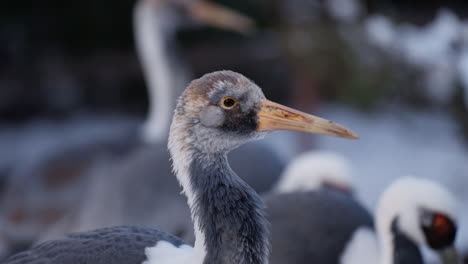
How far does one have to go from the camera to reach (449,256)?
2.38 meters

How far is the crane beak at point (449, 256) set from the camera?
7.81ft

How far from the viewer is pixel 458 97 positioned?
13.6 ft

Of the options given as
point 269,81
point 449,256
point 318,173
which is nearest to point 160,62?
point 318,173

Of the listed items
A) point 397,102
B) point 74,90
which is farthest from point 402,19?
point 74,90

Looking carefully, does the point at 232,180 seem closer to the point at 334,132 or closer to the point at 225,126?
the point at 225,126

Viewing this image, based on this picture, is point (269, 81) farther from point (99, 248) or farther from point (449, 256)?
point (99, 248)

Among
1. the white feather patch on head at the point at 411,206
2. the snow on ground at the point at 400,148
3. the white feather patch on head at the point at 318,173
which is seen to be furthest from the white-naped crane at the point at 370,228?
the snow on ground at the point at 400,148

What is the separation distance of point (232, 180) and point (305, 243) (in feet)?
2.55

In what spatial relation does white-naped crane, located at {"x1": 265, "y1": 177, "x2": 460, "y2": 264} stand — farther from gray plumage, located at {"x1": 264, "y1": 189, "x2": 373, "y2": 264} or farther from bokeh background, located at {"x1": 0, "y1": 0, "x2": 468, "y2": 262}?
bokeh background, located at {"x1": 0, "y1": 0, "x2": 468, "y2": 262}

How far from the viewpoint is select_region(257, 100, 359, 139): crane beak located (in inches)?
70.2

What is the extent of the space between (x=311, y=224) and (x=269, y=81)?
4.49 metres

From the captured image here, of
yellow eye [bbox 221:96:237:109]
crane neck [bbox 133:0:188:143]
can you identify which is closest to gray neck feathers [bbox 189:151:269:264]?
yellow eye [bbox 221:96:237:109]

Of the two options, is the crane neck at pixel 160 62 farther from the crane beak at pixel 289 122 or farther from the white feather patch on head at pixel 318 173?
the crane beak at pixel 289 122

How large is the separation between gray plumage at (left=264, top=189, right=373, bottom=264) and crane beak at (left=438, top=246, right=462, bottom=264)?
0.29 m
